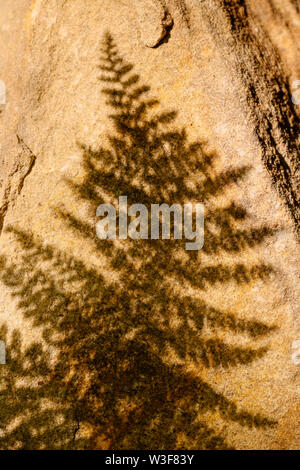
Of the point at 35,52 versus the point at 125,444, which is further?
the point at 35,52

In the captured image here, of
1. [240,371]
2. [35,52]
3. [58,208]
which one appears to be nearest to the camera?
[240,371]

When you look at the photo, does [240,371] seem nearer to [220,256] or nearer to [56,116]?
[220,256]

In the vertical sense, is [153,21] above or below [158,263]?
above

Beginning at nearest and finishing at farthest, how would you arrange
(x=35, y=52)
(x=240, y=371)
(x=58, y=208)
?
(x=240, y=371) → (x=58, y=208) → (x=35, y=52)

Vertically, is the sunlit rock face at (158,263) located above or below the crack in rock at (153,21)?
below

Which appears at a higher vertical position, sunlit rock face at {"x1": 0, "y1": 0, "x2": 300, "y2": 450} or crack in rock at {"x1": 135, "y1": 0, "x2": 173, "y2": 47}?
crack in rock at {"x1": 135, "y1": 0, "x2": 173, "y2": 47}

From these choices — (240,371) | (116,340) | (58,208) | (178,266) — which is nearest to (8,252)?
(58,208)

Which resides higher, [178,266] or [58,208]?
[58,208]
